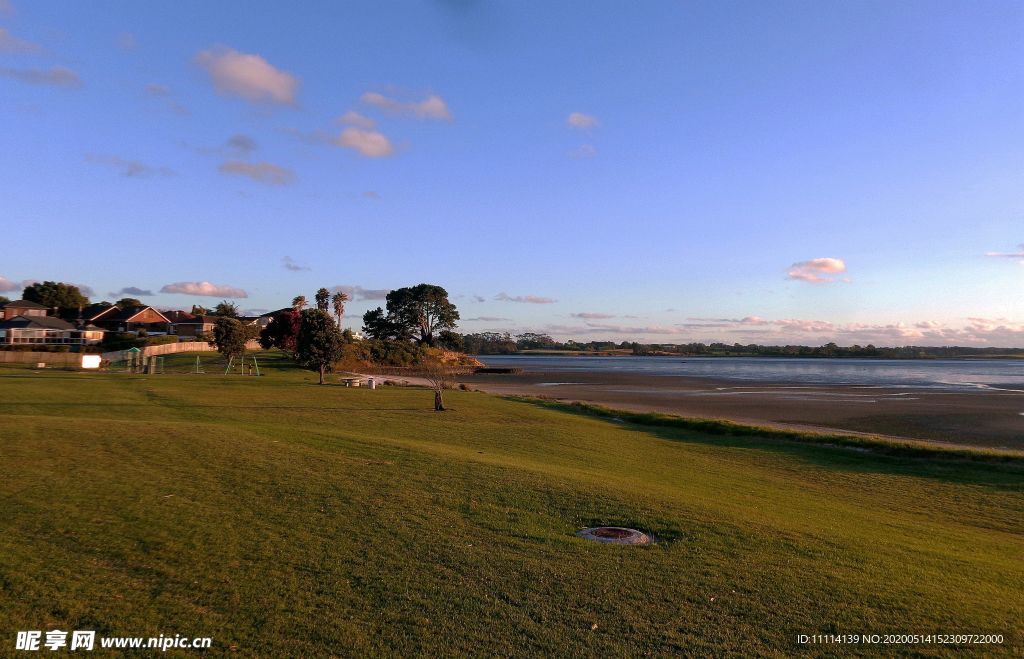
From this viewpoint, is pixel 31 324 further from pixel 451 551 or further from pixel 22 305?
pixel 451 551

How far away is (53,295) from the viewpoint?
10925 centimetres

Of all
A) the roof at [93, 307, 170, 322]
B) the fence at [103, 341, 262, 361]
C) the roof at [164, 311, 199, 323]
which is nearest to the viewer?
the fence at [103, 341, 262, 361]

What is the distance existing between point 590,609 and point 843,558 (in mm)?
4685

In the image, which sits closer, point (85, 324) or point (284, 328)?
point (284, 328)

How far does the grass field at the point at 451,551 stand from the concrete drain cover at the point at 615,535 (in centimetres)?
32

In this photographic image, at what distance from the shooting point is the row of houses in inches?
3413

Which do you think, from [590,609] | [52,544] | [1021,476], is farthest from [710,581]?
[1021,476]

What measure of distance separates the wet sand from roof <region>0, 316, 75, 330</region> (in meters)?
80.9

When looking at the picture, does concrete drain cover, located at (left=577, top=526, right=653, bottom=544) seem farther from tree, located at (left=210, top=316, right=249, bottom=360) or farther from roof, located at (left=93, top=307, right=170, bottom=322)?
roof, located at (left=93, top=307, right=170, bottom=322)

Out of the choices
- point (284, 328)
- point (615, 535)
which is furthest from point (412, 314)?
point (615, 535)

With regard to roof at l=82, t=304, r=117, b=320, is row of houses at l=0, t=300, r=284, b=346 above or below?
below

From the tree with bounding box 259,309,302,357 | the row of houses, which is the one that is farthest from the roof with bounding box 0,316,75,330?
the tree with bounding box 259,309,302,357

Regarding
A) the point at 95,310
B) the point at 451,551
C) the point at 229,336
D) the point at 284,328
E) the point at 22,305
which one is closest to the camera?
the point at 451,551

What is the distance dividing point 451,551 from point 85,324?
385 feet
